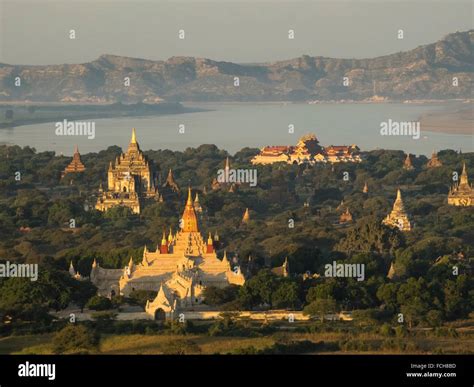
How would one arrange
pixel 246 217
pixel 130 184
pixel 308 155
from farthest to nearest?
pixel 308 155, pixel 130 184, pixel 246 217

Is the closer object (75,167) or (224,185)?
(224,185)

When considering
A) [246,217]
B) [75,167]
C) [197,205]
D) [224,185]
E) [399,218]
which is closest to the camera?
[399,218]

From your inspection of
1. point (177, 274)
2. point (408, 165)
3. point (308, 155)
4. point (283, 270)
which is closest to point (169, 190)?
point (408, 165)

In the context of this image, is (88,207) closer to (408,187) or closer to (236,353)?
(408,187)

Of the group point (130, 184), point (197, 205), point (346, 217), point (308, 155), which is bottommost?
point (346, 217)

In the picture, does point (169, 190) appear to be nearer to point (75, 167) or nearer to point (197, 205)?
point (197, 205)

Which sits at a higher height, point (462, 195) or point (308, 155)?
point (308, 155)

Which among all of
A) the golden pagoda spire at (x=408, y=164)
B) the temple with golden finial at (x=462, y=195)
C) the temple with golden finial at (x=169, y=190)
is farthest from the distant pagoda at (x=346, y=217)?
the golden pagoda spire at (x=408, y=164)

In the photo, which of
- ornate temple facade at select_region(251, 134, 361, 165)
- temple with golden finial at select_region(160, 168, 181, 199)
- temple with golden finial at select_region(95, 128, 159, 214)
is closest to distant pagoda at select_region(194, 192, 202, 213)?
temple with golden finial at select_region(95, 128, 159, 214)

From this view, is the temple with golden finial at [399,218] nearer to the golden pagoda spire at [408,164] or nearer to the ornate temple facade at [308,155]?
the golden pagoda spire at [408,164]
